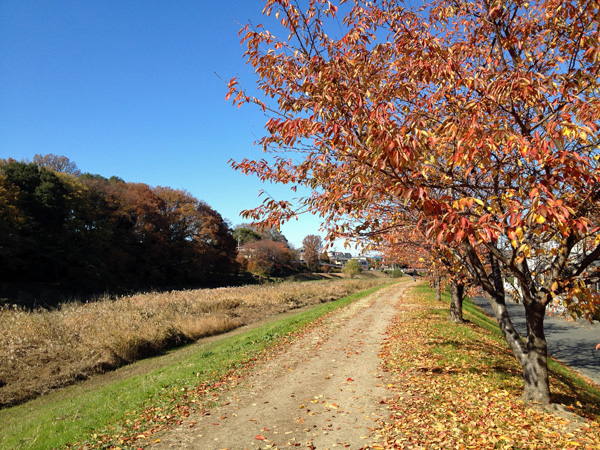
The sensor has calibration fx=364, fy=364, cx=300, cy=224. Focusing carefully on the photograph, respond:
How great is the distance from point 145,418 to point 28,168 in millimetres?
38381

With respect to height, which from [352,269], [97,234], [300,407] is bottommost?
[300,407]

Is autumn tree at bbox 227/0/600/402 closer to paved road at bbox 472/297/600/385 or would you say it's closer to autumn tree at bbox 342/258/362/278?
paved road at bbox 472/297/600/385

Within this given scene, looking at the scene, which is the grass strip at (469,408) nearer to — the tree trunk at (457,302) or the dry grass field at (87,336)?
the tree trunk at (457,302)

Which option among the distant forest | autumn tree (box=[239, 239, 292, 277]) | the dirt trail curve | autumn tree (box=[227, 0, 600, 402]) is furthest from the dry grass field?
autumn tree (box=[239, 239, 292, 277])

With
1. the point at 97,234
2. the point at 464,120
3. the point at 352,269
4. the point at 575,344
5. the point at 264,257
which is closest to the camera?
the point at 464,120

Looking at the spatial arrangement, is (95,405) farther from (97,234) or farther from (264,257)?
(264,257)

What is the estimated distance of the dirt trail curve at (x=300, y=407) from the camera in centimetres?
528

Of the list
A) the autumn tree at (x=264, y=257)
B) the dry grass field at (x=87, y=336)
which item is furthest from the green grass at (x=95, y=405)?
the autumn tree at (x=264, y=257)

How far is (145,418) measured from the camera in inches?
250

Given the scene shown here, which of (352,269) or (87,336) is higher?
(352,269)

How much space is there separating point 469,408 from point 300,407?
9.38ft

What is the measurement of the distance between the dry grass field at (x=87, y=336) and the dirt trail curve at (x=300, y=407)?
6704mm

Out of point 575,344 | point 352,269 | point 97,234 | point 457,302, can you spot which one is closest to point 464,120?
point 457,302

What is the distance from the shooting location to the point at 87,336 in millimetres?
13586
